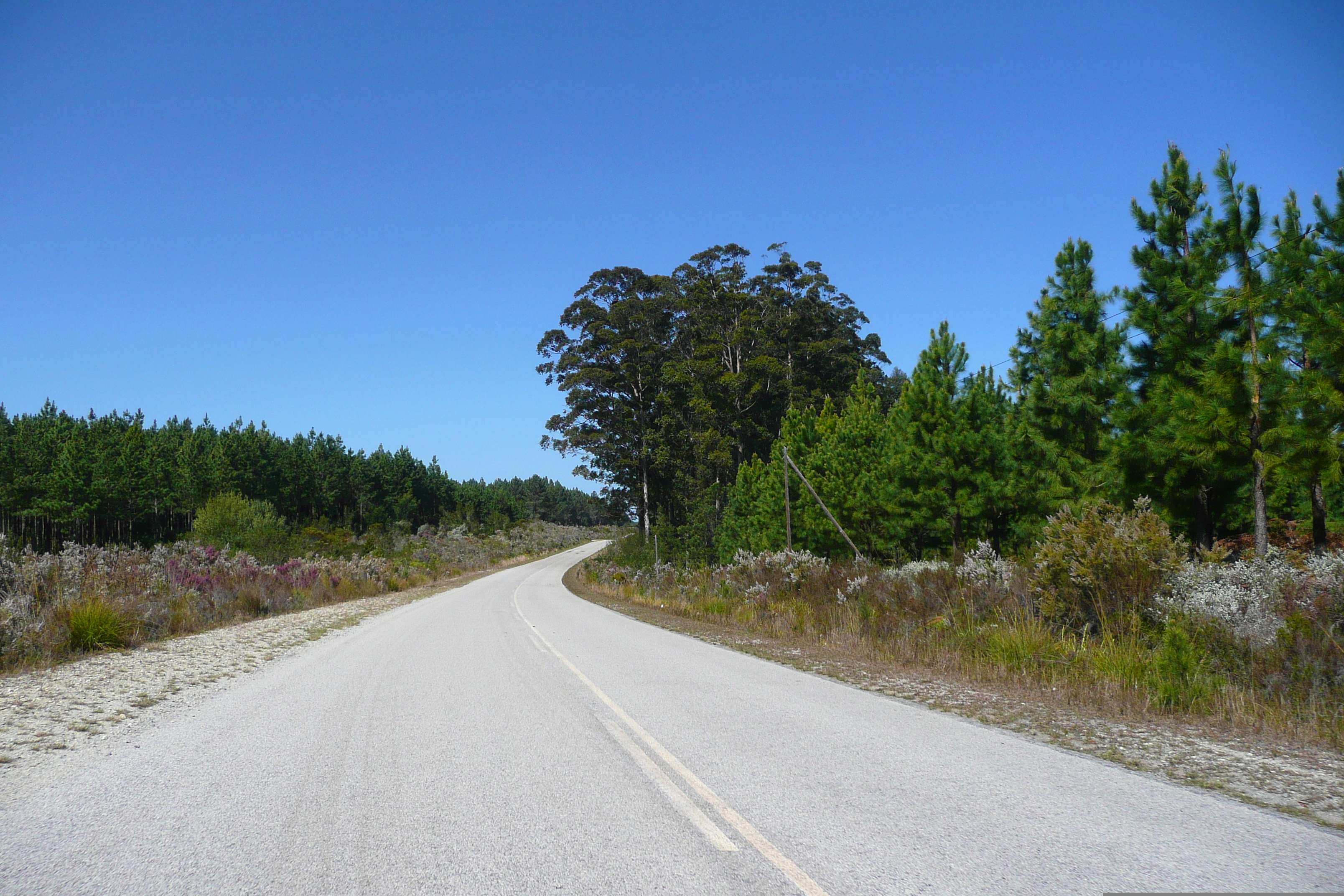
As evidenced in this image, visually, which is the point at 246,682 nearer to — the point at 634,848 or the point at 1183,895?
the point at 634,848

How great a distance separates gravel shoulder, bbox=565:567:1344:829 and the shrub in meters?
2.35

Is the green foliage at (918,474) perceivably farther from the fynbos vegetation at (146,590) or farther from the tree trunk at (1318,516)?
the fynbos vegetation at (146,590)

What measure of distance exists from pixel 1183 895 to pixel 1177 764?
259 cm

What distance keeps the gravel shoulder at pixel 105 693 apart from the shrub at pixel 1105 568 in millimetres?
10943

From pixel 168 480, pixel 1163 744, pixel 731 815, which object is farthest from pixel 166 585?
pixel 168 480

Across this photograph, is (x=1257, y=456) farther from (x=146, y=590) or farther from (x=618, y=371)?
(x=618, y=371)

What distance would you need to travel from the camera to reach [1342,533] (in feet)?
53.6

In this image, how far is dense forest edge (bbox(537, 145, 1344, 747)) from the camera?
26.0 feet

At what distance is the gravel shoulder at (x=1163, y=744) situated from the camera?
4.73 meters

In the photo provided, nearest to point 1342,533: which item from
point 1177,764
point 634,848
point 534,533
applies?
point 1177,764

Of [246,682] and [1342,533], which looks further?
[1342,533]

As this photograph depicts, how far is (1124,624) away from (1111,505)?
241 cm

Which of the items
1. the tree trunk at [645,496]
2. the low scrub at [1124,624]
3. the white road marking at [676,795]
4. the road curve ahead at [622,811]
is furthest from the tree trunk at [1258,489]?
the tree trunk at [645,496]

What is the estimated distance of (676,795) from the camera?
4727 millimetres
